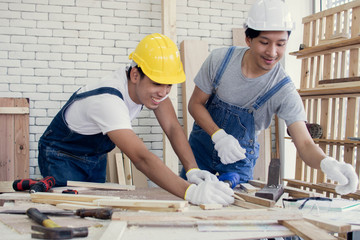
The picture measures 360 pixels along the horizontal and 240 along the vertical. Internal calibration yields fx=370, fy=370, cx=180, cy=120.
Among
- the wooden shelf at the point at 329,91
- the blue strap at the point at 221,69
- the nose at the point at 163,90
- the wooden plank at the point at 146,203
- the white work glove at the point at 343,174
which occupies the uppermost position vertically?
the blue strap at the point at 221,69

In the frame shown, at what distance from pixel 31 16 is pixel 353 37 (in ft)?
12.5

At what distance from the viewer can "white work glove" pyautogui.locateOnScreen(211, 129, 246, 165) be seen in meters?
2.21

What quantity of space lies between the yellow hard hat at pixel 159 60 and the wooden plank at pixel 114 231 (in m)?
0.93

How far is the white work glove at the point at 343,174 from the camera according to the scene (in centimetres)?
181

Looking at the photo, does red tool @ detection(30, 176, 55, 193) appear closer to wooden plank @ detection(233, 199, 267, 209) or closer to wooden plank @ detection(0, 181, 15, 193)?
wooden plank @ detection(0, 181, 15, 193)

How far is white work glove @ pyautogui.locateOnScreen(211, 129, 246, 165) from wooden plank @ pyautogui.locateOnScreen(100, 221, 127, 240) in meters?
1.03

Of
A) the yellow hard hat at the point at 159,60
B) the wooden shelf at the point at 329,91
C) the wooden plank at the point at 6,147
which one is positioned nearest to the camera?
the yellow hard hat at the point at 159,60

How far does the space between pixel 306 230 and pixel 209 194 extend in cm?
52

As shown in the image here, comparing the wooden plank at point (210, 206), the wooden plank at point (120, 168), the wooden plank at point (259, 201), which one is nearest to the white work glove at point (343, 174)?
the wooden plank at point (259, 201)

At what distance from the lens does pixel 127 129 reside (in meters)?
1.90

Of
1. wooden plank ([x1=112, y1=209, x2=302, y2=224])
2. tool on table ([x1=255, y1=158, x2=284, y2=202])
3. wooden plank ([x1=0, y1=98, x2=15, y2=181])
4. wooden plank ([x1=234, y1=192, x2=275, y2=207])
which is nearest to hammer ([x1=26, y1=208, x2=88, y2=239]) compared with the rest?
wooden plank ([x1=112, y1=209, x2=302, y2=224])

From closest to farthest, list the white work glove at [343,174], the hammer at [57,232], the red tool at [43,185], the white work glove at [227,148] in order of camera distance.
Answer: the hammer at [57,232] → the white work glove at [343,174] → the red tool at [43,185] → the white work glove at [227,148]

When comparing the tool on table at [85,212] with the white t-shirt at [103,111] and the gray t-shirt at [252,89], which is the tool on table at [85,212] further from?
the gray t-shirt at [252,89]

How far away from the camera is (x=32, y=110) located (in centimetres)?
470
